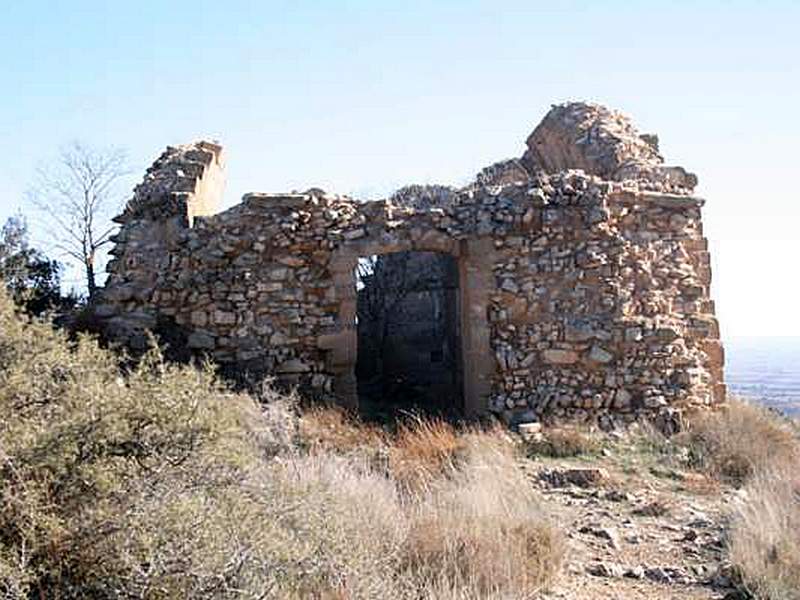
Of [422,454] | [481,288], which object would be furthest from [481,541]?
[481,288]

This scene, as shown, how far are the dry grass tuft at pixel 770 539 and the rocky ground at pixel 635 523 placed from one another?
170mm

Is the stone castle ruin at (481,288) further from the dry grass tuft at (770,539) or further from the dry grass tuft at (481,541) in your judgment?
the dry grass tuft at (481,541)

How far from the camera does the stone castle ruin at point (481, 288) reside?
31.8 feet

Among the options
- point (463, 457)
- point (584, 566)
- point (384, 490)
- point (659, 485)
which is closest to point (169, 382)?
point (384, 490)

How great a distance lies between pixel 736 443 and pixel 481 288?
127 inches

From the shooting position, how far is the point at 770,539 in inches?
212

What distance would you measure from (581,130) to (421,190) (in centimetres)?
275

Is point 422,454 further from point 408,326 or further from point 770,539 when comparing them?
point 408,326

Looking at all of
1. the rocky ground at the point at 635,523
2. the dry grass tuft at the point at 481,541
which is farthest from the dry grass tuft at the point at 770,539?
the dry grass tuft at the point at 481,541

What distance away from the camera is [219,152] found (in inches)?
453

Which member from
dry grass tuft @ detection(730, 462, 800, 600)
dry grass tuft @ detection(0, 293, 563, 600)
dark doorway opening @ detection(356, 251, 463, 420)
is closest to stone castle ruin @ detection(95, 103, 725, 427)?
dark doorway opening @ detection(356, 251, 463, 420)

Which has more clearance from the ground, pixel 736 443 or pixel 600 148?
pixel 600 148

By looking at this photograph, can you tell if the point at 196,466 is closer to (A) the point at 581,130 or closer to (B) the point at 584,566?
(B) the point at 584,566

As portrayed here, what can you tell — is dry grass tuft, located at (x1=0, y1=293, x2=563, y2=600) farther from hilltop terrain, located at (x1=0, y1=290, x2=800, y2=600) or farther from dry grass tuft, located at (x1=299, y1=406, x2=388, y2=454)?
dry grass tuft, located at (x1=299, y1=406, x2=388, y2=454)
